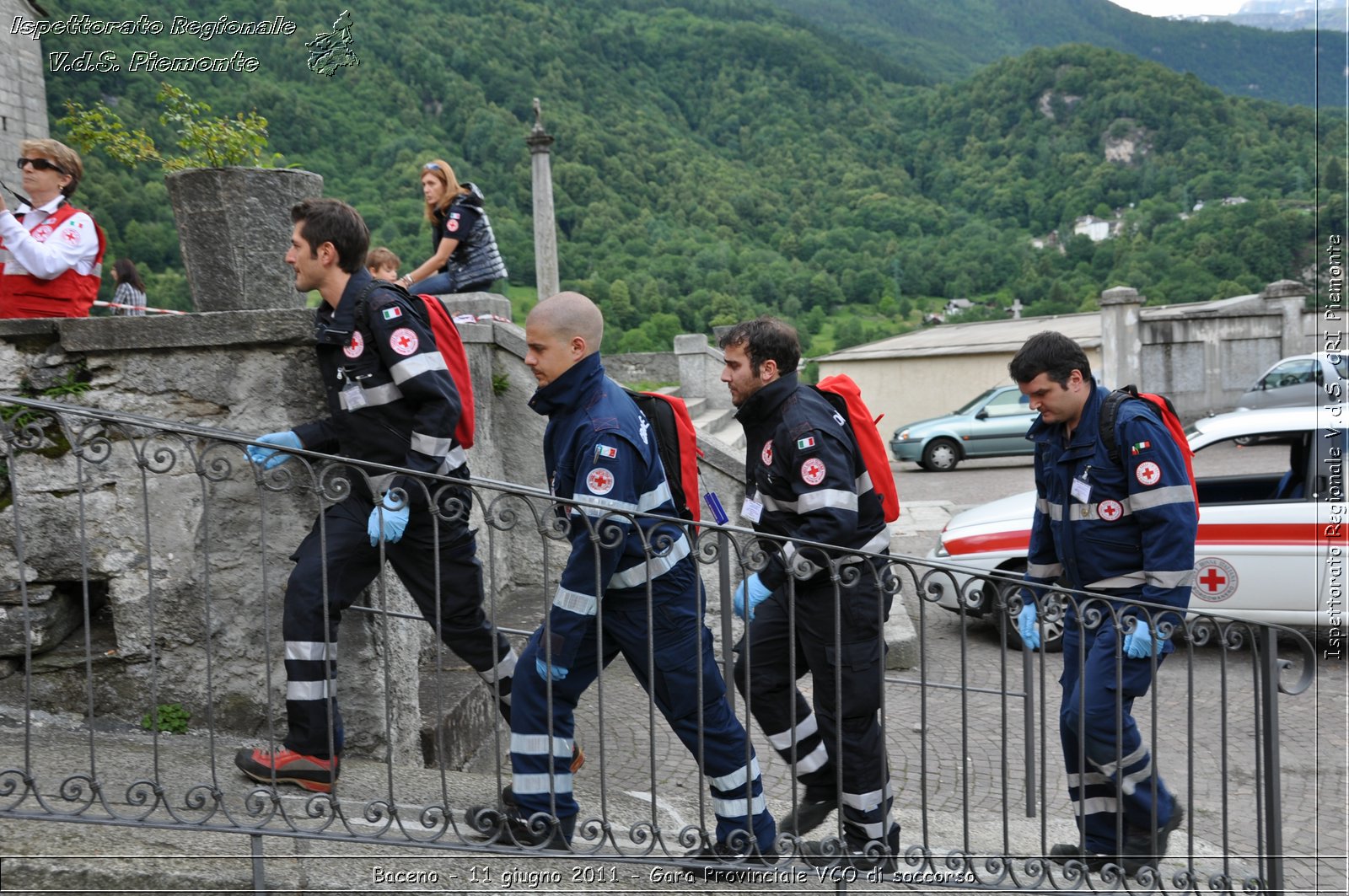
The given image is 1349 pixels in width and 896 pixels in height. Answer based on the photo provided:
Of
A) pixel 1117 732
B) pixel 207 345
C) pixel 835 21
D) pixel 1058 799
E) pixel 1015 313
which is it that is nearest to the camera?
pixel 1117 732

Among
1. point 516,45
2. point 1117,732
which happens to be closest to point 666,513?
point 1117,732

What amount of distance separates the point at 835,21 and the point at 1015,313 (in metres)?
85.2

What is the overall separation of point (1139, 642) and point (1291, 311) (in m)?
24.2

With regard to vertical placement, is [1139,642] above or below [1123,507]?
below

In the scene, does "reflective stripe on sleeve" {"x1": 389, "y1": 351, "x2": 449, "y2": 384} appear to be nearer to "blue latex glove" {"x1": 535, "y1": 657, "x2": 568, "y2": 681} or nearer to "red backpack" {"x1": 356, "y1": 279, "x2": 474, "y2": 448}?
"red backpack" {"x1": 356, "y1": 279, "x2": 474, "y2": 448}

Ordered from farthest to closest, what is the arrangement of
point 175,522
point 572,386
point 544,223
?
point 544,223
point 175,522
point 572,386

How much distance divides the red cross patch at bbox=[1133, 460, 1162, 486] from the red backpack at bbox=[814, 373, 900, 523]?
0.84 metres

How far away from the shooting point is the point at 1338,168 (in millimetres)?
39781

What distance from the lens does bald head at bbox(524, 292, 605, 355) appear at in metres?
3.40

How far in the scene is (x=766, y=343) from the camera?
3.97 meters

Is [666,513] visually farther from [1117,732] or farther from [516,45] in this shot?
[516,45]

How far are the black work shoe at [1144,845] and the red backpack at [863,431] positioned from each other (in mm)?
1409

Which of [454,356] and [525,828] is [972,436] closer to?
[454,356]

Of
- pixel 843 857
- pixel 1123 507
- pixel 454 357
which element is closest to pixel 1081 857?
pixel 843 857
